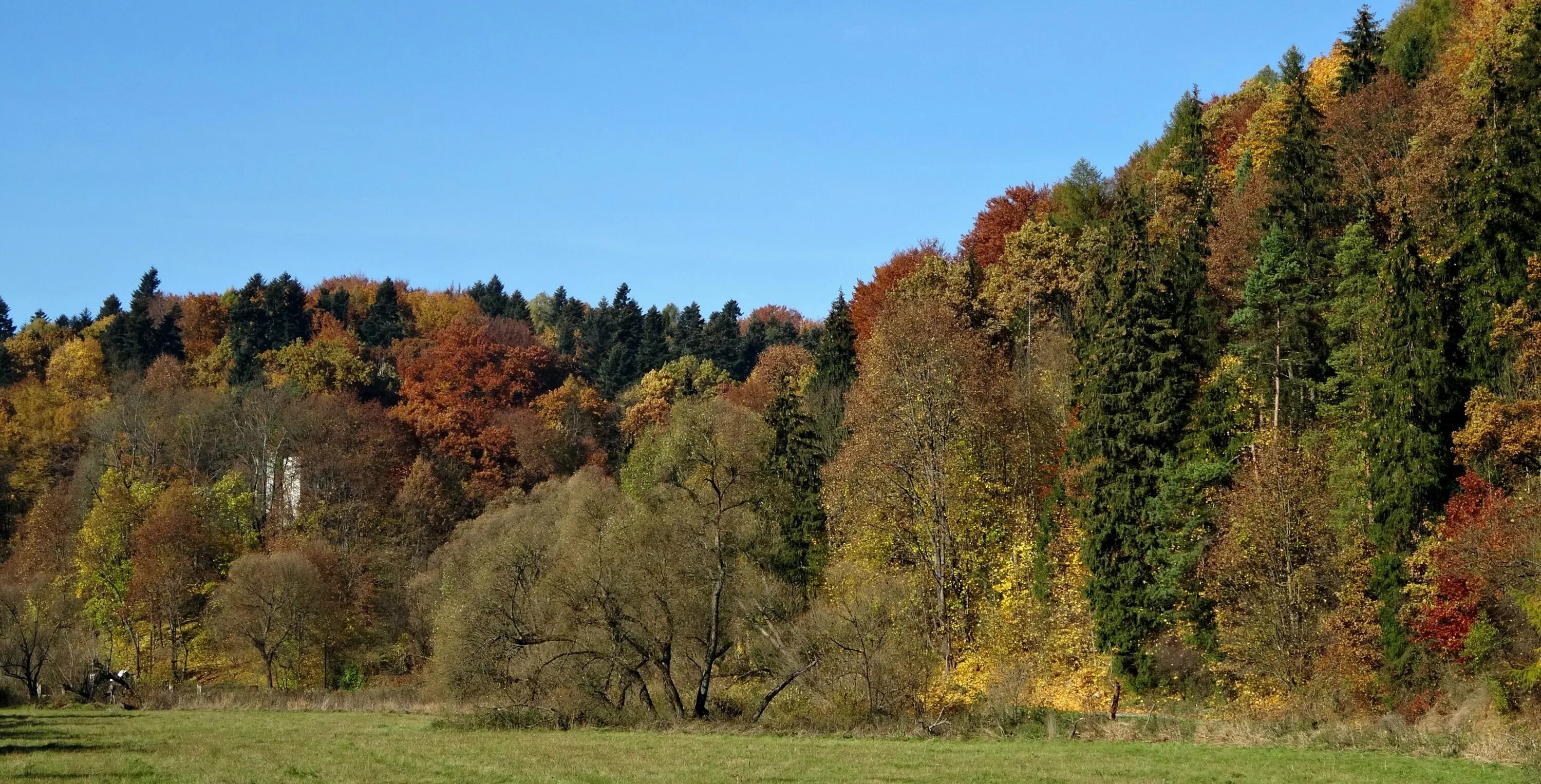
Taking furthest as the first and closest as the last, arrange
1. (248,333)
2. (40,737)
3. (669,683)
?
1. (248,333)
2. (669,683)
3. (40,737)

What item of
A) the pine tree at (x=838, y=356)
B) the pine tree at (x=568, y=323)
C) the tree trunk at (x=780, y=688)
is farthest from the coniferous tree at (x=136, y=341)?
the tree trunk at (x=780, y=688)

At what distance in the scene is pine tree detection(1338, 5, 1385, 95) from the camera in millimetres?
73375

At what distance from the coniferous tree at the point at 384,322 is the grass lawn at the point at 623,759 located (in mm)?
94987

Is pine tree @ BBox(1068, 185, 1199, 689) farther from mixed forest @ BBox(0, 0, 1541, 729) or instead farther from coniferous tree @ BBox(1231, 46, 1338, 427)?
coniferous tree @ BBox(1231, 46, 1338, 427)

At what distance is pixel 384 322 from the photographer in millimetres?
133875

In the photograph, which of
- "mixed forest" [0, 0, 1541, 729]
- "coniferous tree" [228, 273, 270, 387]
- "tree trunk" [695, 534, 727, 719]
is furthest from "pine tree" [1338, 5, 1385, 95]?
"coniferous tree" [228, 273, 270, 387]

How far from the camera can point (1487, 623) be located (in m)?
36.3

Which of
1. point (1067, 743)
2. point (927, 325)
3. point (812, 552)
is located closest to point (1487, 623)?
point (1067, 743)

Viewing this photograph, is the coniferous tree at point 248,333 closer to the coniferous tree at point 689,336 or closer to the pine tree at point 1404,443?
the coniferous tree at point 689,336

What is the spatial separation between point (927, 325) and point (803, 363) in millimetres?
47260

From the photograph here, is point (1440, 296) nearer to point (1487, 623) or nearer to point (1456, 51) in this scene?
point (1487, 623)

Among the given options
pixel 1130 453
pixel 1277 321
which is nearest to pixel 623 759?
pixel 1130 453

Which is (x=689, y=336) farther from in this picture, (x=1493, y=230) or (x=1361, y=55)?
(x=1493, y=230)

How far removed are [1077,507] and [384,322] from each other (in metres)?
Answer: 100
